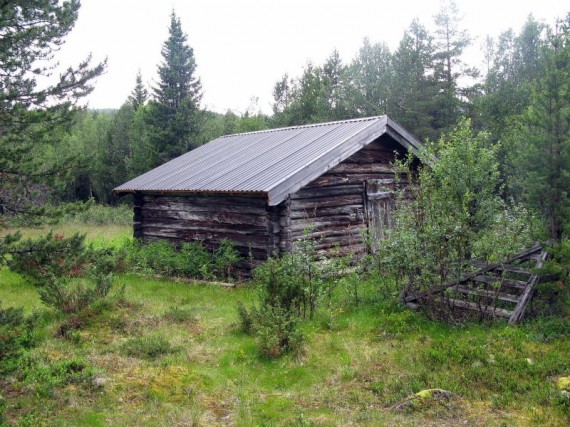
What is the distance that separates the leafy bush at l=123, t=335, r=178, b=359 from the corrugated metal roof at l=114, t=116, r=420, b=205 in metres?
4.54

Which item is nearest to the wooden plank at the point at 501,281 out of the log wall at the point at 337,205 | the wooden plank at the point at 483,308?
the wooden plank at the point at 483,308

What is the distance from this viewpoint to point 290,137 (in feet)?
53.9

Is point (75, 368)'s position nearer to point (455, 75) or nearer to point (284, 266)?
point (284, 266)

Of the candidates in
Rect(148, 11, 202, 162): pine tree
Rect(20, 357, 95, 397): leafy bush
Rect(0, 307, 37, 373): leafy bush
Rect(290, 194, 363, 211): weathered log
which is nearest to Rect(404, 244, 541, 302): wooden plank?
Rect(290, 194, 363, 211): weathered log

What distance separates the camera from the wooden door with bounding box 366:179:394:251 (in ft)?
48.4

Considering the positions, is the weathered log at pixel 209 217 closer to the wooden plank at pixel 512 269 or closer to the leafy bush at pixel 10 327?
the wooden plank at pixel 512 269

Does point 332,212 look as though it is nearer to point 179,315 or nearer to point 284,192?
point 284,192

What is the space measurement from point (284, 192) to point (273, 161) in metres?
2.27

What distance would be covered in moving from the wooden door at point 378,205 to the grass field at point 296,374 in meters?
5.41

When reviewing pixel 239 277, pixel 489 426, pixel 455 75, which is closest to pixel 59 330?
pixel 239 277

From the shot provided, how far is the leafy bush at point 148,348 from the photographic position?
7.75 meters

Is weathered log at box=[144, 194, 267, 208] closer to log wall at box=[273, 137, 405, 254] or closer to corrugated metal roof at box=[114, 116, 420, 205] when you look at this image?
corrugated metal roof at box=[114, 116, 420, 205]

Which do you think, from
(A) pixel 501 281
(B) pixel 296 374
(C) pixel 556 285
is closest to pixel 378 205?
(A) pixel 501 281

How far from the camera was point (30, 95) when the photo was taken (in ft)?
22.5
